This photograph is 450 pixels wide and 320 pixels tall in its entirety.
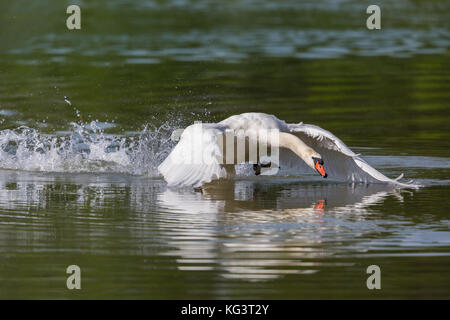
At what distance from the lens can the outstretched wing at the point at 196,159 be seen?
12648mm

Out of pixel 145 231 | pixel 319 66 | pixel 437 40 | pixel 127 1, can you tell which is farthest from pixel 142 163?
pixel 127 1

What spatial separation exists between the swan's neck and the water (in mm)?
543

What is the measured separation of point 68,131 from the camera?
18.6 meters

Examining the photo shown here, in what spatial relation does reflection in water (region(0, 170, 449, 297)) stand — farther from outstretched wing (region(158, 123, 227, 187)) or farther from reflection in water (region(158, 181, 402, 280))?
outstretched wing (region(158, 123, 227, 187))

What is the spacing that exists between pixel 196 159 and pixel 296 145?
5.13 feet

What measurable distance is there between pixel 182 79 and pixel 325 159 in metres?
10.7

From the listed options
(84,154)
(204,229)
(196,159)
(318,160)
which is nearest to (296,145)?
(318,160)

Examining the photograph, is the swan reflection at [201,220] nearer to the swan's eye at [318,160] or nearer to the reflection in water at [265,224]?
the reflection in water at [265,224]

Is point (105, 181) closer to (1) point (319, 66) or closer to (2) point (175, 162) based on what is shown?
(2) point (175, 162)

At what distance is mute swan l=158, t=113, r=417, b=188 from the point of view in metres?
12.8

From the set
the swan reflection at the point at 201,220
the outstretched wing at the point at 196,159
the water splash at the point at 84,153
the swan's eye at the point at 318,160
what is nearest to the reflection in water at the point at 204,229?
the swan reflection at the point at 201,220

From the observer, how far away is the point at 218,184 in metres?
14.4

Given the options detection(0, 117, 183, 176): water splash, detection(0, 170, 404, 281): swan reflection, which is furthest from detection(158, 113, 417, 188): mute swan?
detection(0, 117, 183, 176): water splash
